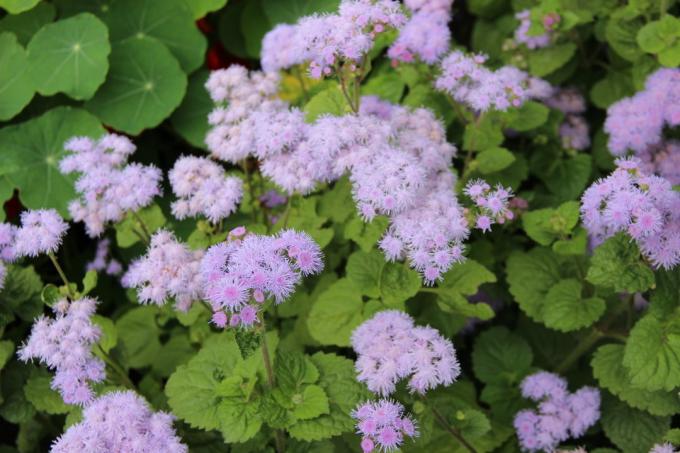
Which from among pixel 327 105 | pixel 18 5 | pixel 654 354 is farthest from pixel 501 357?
pixel 18 5

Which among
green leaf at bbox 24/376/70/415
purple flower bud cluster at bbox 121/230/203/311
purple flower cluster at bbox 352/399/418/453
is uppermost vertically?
purple flower bud cluster at bbox 121/230/203/311

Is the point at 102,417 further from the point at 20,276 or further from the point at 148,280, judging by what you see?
the point at 20,276

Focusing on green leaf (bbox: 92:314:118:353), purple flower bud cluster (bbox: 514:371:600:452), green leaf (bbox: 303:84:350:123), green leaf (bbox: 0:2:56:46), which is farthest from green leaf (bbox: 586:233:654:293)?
green leaf (bbox: 0:2:56:46)

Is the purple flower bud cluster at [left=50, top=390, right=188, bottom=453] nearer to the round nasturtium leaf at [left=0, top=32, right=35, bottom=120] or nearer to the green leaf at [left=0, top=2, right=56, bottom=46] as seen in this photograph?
the round nasturtium leaf at [left=0, top=32, right=35, bottom=120]

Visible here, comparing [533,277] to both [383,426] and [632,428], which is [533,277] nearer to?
[632,428]

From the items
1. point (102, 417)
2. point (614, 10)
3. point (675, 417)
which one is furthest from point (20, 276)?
point (614, 10)

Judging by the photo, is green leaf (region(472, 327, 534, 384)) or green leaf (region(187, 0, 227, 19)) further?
green leaf (region(187, 0, 227, 19))

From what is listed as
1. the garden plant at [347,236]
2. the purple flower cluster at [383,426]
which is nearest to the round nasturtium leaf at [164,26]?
the garden plant at [347,236]
